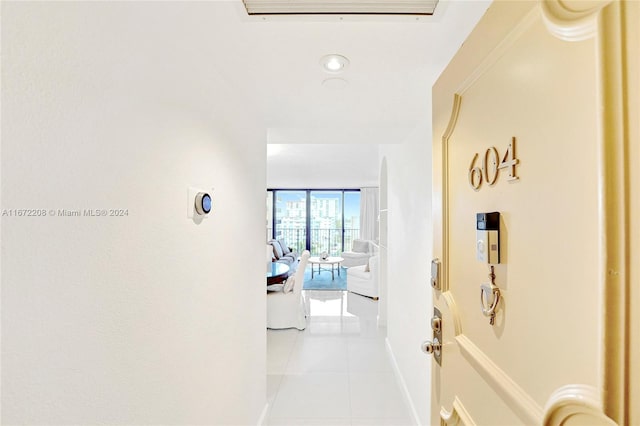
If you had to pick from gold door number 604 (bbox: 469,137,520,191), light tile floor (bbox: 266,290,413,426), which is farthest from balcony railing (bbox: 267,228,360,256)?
gold door number 604 (bbox: 469,137,520,191)

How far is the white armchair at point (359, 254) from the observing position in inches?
281

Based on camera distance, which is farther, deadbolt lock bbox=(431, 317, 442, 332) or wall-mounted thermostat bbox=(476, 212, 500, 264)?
deadbolt lock bbox=(431, 317, 442, 332)

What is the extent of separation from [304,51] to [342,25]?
0.20m

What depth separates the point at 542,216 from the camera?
0.51 meters

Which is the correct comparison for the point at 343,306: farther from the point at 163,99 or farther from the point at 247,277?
the point at 163,99

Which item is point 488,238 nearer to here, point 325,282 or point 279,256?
point 325,282

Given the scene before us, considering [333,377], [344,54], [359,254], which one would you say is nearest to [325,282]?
[359,254]

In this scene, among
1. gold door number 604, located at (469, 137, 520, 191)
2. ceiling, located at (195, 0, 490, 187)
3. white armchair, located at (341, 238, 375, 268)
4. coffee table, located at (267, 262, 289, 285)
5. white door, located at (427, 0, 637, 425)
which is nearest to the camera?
white door, located at (427, 0, 637, 425)

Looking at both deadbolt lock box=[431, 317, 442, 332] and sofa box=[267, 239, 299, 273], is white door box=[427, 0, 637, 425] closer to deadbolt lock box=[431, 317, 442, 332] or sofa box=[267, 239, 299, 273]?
deadbolt lock box=[431, 317, 442, 332]

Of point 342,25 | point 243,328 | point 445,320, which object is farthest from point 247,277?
point 342,25

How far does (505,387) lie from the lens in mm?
583

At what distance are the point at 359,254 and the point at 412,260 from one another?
5.34 metres

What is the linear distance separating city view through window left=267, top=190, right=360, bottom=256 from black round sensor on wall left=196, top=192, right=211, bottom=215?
7618 millimetres

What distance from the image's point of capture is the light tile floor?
1914mm
